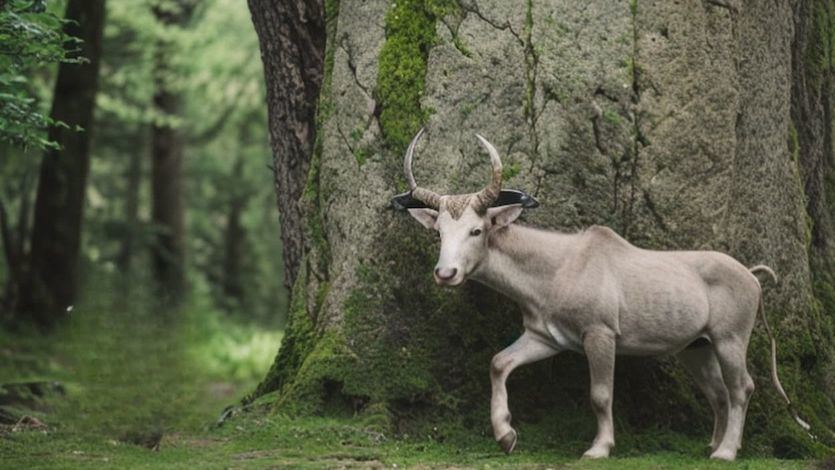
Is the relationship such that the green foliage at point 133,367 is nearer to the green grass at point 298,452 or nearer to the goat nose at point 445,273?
the green grass at point 298,452

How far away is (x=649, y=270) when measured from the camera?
8688 mm

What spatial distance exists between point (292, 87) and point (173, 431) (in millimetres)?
3753

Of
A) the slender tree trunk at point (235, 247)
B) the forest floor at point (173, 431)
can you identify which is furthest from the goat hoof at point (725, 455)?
the slender tree trunk at point (235, 247)

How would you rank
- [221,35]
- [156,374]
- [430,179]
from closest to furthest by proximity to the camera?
1. [156,374]
2. [430,179]
3. [221,35]

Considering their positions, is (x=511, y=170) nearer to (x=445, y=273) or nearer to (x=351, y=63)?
(x=445, y=273)

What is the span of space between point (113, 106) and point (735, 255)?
1729 centimetres

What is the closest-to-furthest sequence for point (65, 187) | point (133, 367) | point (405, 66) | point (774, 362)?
point (133, 367)
point (774, 362)
point (405, 66)
point (65, 187)

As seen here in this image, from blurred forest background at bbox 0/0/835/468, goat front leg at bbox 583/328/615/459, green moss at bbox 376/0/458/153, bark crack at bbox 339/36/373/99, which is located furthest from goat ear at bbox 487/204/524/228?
bark crack at bbox 339/36/373/99

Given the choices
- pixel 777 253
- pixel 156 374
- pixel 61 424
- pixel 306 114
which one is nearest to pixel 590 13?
pixel 777 253

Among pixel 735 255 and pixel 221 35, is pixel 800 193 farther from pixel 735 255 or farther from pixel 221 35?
pixel 221 35

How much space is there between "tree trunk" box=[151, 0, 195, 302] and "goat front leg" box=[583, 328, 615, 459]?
17.9m

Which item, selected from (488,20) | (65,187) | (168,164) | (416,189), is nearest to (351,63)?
(488,20)

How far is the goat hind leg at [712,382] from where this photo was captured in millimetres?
9047

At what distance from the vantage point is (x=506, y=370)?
8531mm
